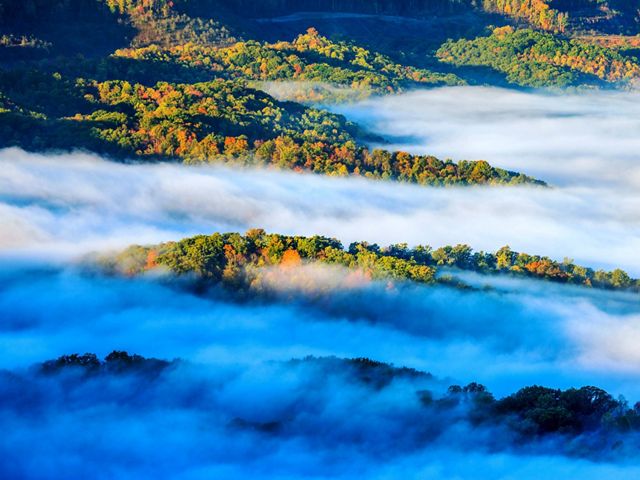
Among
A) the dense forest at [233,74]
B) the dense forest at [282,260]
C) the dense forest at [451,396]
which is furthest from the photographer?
the dense forest at [233,74]

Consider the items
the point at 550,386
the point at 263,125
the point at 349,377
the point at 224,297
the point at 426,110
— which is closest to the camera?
the point at 349,377

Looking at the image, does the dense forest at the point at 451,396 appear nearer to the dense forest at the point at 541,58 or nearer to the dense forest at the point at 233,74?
the dense forest at the point at 233,74

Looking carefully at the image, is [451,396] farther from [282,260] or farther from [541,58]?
[541,58]

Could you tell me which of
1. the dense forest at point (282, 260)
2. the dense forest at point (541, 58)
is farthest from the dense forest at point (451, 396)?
the dense forest at point (541, 58)

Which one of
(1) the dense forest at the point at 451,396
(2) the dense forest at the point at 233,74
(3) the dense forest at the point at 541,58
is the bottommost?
(3) the dense forest at the point at 541,58

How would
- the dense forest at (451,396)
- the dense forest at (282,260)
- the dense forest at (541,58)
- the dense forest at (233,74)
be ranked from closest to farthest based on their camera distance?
1. the dense forest at (451,396)
2. the dense forest at (282,260)
3. the dense forest at (233,74)
4. the dense forest at (541,58)

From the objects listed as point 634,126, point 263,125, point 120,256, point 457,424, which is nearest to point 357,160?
point 263,125

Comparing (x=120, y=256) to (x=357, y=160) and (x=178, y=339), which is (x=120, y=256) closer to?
(x=178, y=339)

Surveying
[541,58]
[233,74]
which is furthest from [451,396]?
[541,58]

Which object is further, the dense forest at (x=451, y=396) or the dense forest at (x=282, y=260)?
the dense forest at (x=282, y=260)

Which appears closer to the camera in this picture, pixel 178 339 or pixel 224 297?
pixel 178 339
